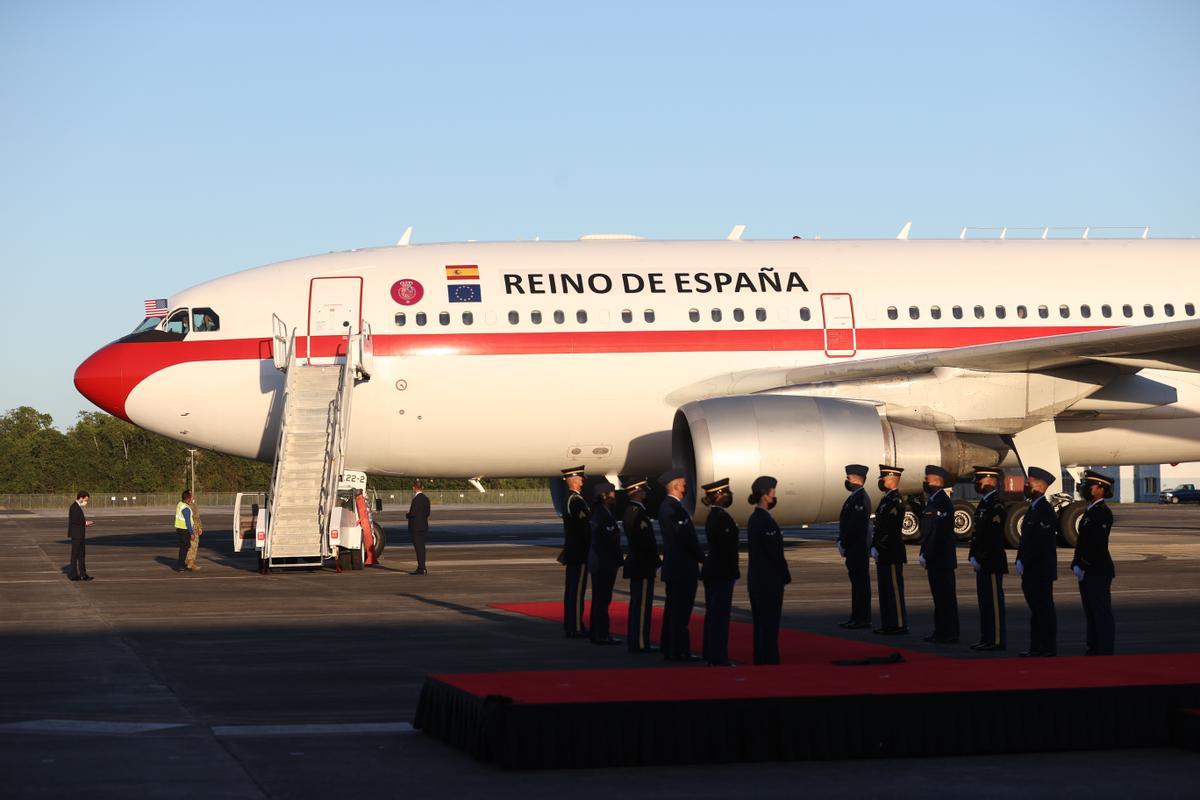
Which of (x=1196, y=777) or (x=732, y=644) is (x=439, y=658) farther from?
(x=1196, y=777)

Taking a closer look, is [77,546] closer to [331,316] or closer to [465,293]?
[331,316]

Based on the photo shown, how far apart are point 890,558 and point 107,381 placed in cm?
1327

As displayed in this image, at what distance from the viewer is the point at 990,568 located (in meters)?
13.1

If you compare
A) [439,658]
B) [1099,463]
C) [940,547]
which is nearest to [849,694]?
[439,658]

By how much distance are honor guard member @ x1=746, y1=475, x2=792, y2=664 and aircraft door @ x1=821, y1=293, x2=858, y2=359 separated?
446 inches

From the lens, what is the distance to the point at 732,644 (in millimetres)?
13055

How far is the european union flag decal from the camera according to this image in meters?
22.7

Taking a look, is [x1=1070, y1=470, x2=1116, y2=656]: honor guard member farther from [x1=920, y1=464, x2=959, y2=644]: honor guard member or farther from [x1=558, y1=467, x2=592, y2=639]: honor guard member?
[x1=558, y1=467, x2=592, y2=639]: honor guard member

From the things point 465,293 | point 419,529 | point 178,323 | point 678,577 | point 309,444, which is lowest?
point 678,577

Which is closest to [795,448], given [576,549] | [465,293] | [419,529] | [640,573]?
[419,529]

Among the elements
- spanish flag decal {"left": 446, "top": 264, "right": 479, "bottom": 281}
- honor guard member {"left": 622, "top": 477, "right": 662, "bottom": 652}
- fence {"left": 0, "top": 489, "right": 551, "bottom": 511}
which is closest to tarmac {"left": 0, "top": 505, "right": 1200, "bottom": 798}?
honor guard member {"left": 622, "top": 477, "right": 662, "bottom": 652}

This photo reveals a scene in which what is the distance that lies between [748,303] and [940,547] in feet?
32.1

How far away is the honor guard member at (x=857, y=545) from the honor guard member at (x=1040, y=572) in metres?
2.00

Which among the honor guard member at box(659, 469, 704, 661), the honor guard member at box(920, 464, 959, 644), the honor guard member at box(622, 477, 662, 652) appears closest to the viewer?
the honor guard member at box(659, 469, 704, 661)
